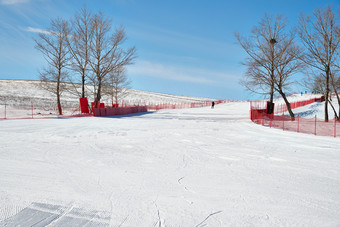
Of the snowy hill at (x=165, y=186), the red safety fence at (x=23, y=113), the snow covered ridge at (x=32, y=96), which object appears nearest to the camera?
the snowy hill at (x=165, y=186)

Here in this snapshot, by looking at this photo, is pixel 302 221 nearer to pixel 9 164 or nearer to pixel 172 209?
pixel 172 209

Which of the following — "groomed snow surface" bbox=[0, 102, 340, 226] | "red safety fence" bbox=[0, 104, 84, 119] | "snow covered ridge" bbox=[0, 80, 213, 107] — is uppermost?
"snow covered ridge" bbox=[0, 80, 213, 107]

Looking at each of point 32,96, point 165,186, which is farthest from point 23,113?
point 32,96

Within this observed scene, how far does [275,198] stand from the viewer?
488 cm

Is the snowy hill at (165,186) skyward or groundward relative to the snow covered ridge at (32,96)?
groundward

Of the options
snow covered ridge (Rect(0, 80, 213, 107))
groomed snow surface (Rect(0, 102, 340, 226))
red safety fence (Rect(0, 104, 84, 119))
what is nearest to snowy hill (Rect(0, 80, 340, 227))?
groomed snow surface (Rect(0, 102, 340, 226))

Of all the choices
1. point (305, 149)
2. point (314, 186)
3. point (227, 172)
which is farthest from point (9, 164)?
point (305, 149)

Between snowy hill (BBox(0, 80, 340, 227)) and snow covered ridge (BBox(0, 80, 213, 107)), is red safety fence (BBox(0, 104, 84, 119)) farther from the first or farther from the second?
snowy hill (BBox(0, 80, 340, 227))

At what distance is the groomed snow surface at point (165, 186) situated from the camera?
3984mm

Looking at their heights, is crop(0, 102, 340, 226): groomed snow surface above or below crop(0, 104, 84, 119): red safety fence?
below

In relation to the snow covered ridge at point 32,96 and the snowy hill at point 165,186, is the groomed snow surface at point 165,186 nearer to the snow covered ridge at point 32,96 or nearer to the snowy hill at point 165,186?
the snowy hill at point 165,186

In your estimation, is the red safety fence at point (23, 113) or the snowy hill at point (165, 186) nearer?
the snowy hill at point (165, 186)

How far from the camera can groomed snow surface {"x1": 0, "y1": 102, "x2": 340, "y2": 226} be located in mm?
3984

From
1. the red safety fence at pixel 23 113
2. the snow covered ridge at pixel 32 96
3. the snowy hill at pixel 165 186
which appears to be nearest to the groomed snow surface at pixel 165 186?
the snowy hill at pixel 165 186
